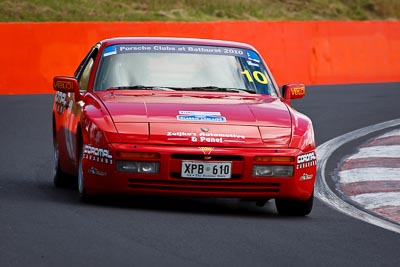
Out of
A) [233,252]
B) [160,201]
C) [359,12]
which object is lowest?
[359,12]

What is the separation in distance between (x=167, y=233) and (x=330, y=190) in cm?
365

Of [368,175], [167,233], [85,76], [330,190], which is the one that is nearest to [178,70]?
[85,76]

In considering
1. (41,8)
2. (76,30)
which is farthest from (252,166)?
(41,8)

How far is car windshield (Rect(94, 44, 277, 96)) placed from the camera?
10383 millimetres

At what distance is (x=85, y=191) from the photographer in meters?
9.44

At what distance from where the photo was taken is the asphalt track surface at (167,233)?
23.6ft

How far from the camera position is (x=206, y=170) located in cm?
914

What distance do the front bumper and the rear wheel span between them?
33 centimetres

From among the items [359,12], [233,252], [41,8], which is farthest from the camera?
[359,12]

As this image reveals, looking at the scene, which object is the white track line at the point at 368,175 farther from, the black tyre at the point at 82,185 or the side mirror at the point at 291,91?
the black tyre at the point at 82,185

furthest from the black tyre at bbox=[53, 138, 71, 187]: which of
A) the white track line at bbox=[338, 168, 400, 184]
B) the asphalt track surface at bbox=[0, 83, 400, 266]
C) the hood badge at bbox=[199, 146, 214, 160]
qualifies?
the white track line at bbox=[338, 168, 400, 184]

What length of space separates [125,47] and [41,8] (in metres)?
23.4

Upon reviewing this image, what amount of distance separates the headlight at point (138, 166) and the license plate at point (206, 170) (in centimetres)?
19

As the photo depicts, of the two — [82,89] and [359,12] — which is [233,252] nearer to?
[82,89]
